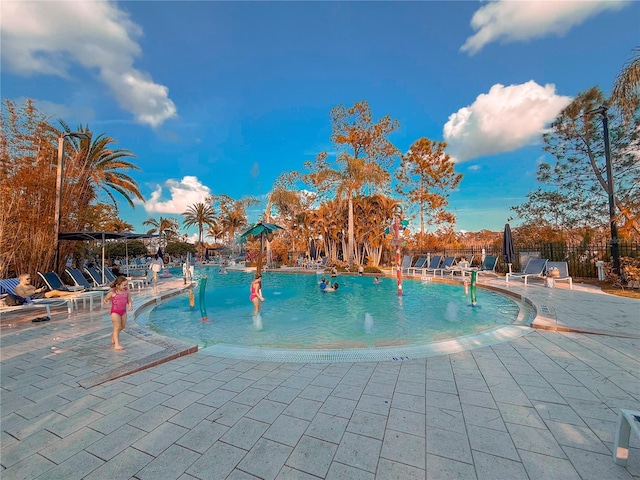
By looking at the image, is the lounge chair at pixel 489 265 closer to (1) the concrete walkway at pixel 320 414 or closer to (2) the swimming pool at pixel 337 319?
(2) the swimming pool at pixel 337 319

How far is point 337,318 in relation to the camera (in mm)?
7336

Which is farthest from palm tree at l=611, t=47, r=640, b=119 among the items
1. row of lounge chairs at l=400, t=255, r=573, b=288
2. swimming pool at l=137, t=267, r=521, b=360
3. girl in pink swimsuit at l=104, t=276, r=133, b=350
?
girl in pink swimsuit at l=104, t=276, r=133, b=350

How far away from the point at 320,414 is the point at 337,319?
4867 mm

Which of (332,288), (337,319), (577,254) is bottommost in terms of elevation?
(337,319)

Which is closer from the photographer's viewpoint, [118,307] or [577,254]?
[118,307]

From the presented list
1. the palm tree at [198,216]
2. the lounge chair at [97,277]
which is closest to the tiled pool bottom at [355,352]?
the lounge chair at [97,277]

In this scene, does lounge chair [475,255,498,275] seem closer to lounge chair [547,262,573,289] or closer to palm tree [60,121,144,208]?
lounge chair [547,262,573,289]

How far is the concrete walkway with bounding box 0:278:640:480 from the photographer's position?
5.93 ft

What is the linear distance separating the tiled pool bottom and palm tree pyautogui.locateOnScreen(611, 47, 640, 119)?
6574 mm

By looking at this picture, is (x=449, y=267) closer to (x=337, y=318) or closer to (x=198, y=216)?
(x=337, y=318)

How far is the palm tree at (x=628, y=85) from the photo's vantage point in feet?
19.8

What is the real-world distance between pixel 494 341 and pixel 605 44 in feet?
41.0

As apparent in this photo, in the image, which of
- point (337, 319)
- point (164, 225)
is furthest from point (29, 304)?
point (164, 225)

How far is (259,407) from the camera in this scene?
8.38 feet
